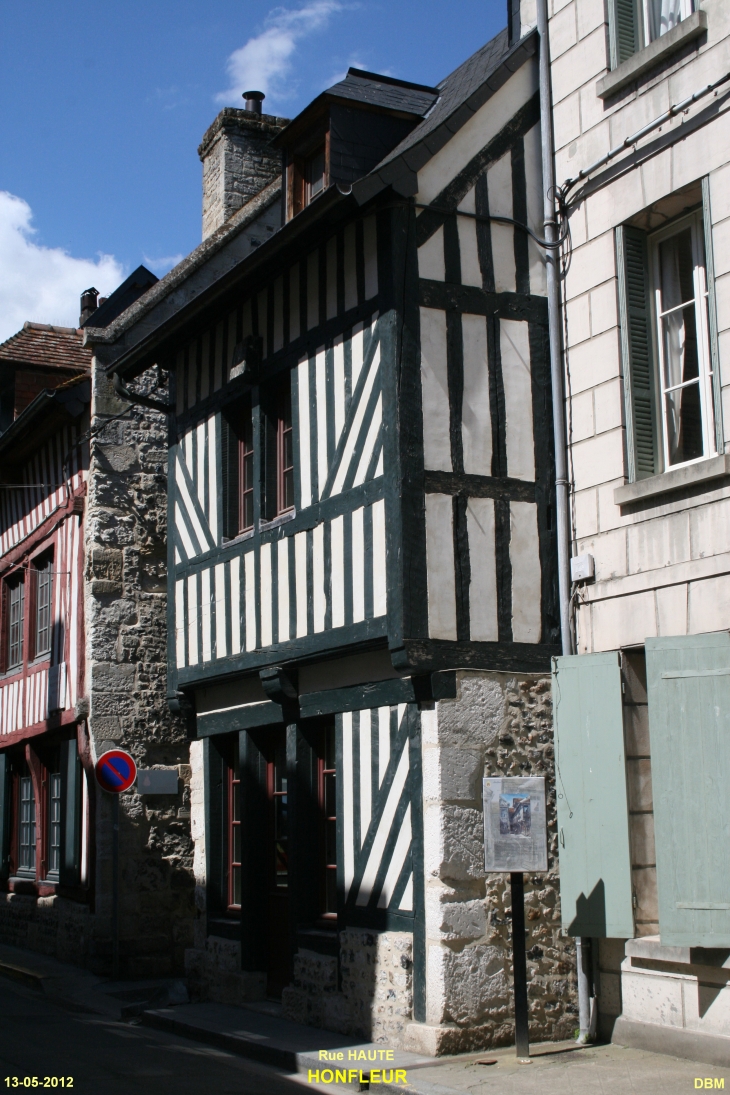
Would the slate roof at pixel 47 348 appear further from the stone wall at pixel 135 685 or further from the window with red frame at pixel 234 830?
the window with red frame at pixel 234 830

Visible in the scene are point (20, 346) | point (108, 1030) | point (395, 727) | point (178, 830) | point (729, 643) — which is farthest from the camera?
point (20, 346)

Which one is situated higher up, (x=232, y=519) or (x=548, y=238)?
(x=548, y=238)

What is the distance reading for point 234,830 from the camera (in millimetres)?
10258

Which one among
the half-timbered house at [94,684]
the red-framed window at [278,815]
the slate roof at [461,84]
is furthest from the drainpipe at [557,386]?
the half-timbered house at [94,684]

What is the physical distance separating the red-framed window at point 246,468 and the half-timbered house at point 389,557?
0.08 ft

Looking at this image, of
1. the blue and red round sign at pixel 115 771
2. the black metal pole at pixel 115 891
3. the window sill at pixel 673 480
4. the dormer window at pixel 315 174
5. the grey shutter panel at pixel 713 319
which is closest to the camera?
the window sill at pixel 673 480

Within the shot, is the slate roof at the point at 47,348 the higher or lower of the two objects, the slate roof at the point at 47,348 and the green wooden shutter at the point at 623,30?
the higher

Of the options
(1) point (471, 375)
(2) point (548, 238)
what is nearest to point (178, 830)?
(1) point (471, 375)

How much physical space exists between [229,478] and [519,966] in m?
4.75

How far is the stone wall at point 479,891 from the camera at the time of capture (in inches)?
287

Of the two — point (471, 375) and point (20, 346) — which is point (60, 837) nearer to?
point (20, 346)

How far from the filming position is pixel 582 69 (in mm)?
8086

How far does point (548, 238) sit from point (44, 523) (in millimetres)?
7675

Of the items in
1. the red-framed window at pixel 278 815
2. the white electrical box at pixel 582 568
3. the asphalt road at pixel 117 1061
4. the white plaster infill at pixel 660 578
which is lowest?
the asphalt road at pixel 117 1061
